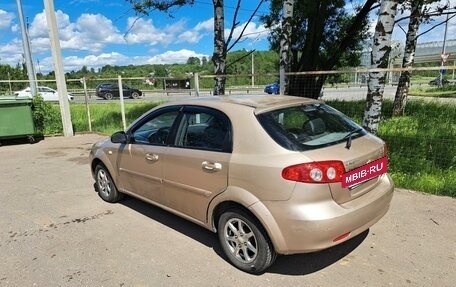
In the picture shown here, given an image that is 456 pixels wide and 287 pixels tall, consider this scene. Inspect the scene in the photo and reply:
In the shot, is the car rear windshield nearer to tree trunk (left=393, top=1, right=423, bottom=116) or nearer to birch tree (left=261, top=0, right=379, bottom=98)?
birch tree (left=261, top=0, right=379, bottom=98)

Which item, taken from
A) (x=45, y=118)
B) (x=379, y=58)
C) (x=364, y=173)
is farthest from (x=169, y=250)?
(x=45, y=118)

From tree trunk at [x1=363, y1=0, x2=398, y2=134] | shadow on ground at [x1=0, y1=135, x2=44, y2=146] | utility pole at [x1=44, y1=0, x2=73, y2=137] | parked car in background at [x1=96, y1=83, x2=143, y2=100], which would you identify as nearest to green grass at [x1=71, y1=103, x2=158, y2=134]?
utility pole at [x1=44, y1=0, x2=73, y2=137]

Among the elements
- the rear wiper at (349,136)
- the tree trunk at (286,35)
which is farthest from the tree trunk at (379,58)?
the rear wiper at (349,136)

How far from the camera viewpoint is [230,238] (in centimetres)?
338

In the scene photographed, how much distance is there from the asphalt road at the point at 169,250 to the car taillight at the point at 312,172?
0.97 m

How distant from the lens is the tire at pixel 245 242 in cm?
309

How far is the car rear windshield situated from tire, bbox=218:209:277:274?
0.77 meters

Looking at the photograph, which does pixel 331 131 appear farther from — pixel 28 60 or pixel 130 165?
pixel 28 60

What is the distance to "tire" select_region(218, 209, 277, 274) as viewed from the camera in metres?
3.09

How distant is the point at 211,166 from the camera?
3367 mm

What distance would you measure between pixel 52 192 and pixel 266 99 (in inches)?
162

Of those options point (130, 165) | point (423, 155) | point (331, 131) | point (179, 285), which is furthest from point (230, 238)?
A: point (423, 155)

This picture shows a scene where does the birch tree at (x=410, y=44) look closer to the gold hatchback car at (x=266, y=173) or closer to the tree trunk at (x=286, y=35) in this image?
the tree trunk at (x=286, y=35)

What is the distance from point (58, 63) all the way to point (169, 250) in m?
9.48
